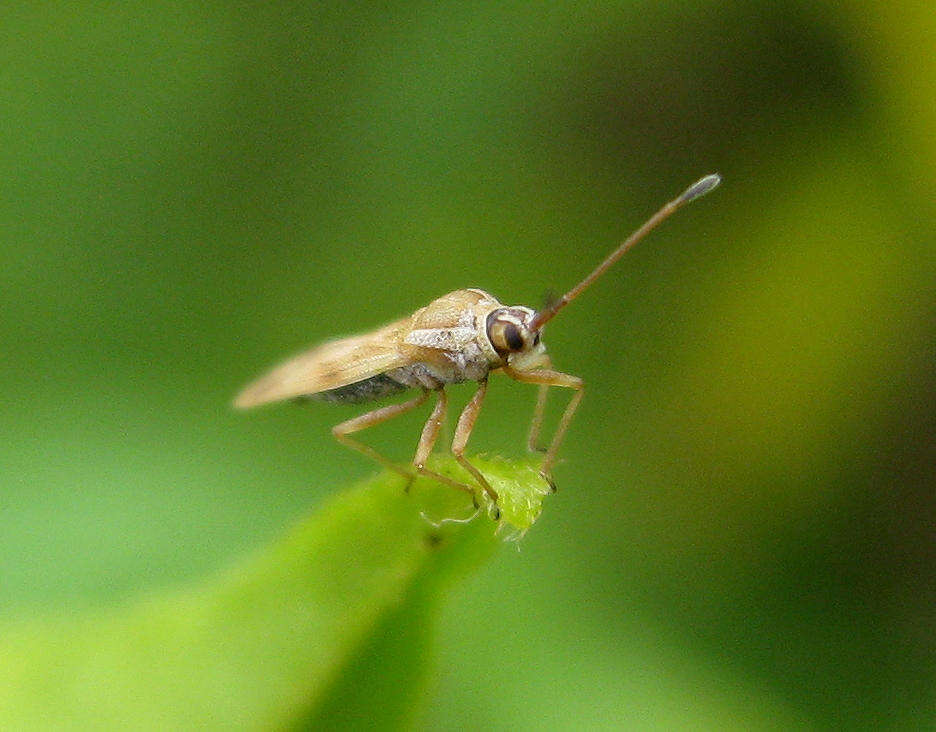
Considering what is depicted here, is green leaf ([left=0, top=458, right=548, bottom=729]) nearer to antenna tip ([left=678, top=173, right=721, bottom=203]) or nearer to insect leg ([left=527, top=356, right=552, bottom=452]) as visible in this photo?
antenna tip ([left=678, top=173, right=721, bottom=203])

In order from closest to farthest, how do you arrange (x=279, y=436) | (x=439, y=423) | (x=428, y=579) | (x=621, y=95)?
(x=428, y=579) < (x=439, y=423) < (x=279, y=436) < (x=621, y=95)

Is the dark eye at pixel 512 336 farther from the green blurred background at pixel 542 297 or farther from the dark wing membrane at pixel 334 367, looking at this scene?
the green blurred background at pixel 542 297

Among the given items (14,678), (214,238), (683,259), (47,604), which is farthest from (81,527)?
(683,259)

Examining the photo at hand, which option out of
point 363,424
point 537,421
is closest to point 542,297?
point 537,421

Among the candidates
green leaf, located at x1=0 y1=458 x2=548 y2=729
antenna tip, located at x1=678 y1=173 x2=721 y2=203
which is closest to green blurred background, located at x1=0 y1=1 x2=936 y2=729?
antenna tip, located at x1=678 y1=173 x2=721 y2=203

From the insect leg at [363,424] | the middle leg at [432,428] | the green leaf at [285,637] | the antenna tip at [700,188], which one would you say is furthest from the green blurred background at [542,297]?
the green leaf at [285,637]

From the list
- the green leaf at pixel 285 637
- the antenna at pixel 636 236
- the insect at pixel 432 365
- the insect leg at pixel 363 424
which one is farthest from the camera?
the insect leg at pixel 363 424

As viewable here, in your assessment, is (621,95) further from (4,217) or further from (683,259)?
(4,217)
